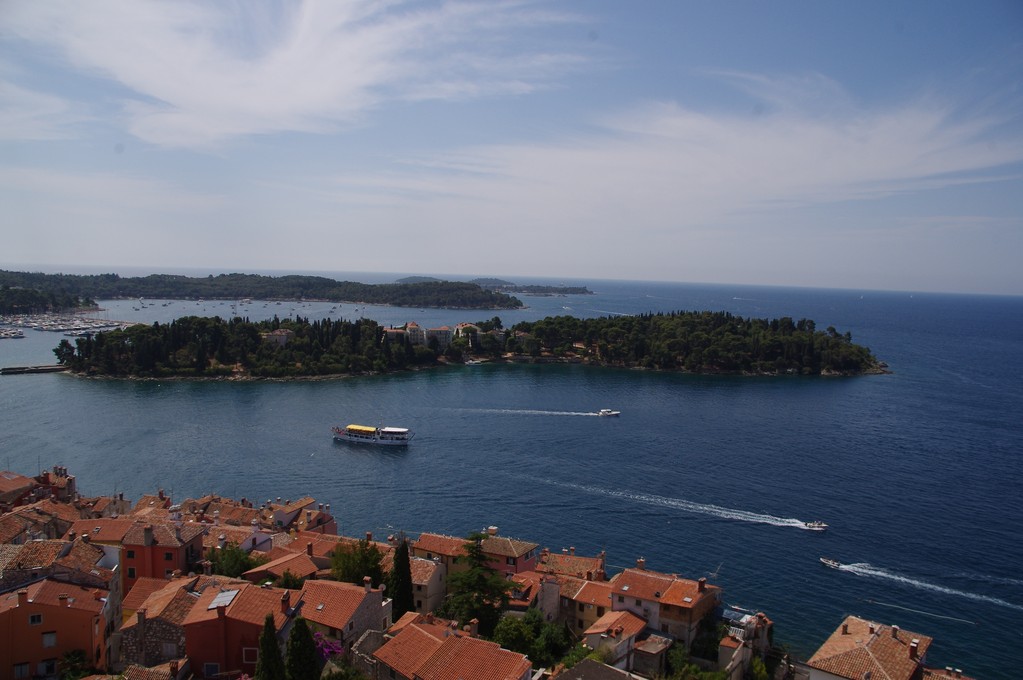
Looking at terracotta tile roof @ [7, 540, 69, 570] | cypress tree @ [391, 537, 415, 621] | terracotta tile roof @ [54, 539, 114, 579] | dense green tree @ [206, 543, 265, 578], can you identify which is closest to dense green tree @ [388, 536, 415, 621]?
cypress tree @ [391, 537, 415, 621]

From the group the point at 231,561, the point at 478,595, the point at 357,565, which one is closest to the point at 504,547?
the point at 478,595

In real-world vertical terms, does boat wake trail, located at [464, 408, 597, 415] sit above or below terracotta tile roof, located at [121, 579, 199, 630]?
below

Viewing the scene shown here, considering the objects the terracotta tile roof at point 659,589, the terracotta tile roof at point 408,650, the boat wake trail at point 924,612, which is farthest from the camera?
the boat wake trail at point 924,612

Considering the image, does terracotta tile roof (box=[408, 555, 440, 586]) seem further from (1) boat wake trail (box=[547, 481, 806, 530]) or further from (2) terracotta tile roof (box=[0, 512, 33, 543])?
(1) boat wake trail (box=[547, 481, 806, 530])

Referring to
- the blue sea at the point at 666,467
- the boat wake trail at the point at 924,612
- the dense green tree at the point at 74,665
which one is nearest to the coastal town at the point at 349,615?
the dense green tree at the point at 74,665

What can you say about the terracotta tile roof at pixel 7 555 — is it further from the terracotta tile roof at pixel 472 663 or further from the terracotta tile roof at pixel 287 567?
the terracotta tile roof at pixel 472 663

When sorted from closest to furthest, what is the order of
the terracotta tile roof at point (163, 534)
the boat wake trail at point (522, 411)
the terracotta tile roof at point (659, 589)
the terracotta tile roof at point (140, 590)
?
the terracotta tile roof at point (140, 590) → the terracotta tile roof at point (659, 589) → the terracotta tile roof at point (163, 534) → the boat wake trail at point (522, 411)

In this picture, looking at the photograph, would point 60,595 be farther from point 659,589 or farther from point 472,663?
point 659,589
